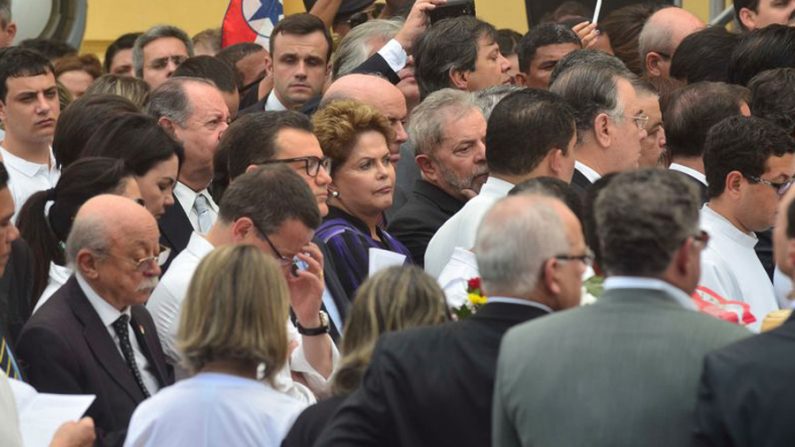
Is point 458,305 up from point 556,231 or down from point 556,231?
down

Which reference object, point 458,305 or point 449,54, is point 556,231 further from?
point 449,54

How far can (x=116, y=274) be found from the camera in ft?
20.9

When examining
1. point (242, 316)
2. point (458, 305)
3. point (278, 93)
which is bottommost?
point (278, 93)

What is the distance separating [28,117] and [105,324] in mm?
3420

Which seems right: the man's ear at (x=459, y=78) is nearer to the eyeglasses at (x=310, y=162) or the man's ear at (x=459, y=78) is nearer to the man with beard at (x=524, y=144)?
the man with beard at (x=524, y=144)

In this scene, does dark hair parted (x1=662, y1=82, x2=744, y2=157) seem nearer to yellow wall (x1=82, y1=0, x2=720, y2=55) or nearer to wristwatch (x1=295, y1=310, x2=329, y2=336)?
wristwatch (x1=295, y1=310, x2=329, y2=336)

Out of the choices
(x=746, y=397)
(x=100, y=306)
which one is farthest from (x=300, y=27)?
(x=746, y=397)

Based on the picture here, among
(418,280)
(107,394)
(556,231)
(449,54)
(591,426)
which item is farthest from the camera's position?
(449,54)

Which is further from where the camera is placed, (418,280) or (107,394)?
(107,394)

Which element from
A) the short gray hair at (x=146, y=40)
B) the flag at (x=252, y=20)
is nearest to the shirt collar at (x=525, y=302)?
the short gray hair at (x=146, y=40)

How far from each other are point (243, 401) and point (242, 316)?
0.81ft

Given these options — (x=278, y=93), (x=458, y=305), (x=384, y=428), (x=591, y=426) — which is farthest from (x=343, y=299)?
(x=278, y=93)

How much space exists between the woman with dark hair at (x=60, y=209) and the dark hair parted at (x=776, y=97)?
109 inches

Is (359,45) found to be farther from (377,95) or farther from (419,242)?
(419,242)
